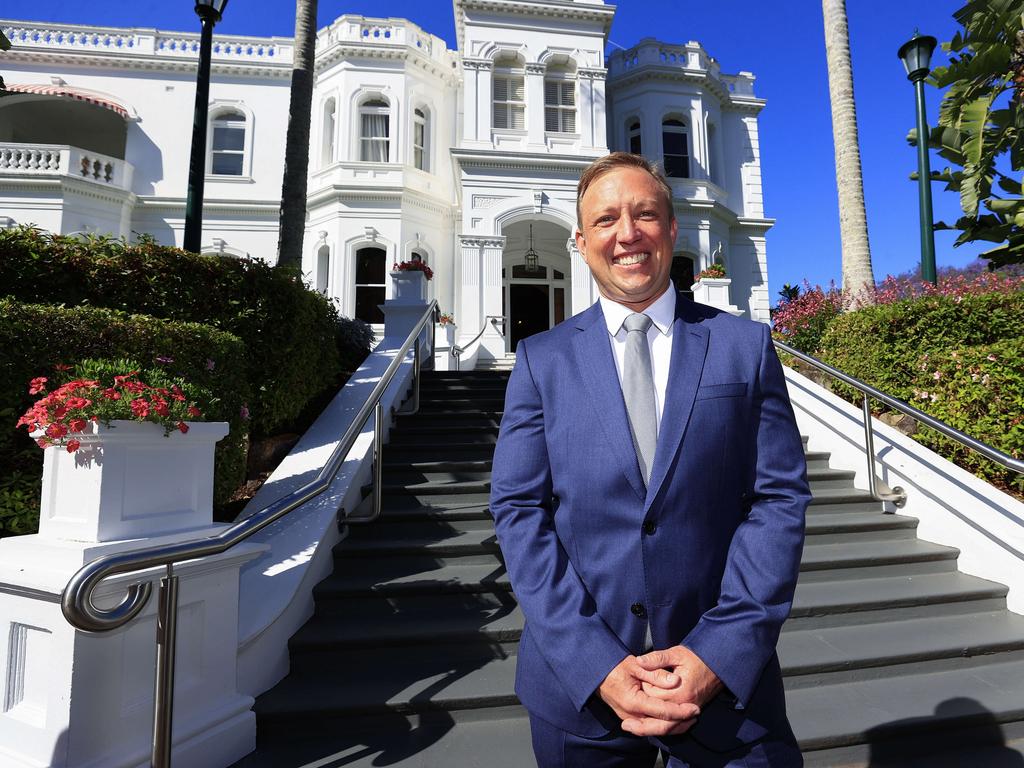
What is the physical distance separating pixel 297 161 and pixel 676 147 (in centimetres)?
1347

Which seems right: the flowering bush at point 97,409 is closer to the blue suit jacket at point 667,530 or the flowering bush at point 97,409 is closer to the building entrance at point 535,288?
the blue suit jacket at point 667,530

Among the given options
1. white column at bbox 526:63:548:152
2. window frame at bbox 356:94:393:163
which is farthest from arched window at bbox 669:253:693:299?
window frame at bbox 356:94:393:163

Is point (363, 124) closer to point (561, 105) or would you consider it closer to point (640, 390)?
point (561, 105)

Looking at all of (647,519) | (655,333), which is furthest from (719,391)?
(647,519)

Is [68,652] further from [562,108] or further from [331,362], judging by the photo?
[562,108]

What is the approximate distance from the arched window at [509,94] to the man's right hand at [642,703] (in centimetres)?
1685

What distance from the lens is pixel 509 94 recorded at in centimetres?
1644

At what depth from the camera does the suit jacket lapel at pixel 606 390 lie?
1406 mm

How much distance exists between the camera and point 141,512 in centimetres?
271

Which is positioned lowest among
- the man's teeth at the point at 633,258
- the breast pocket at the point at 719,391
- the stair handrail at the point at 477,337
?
the breast pocket at the point at 719,391

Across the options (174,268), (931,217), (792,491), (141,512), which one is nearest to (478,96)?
(931,217)

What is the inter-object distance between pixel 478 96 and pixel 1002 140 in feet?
40.0

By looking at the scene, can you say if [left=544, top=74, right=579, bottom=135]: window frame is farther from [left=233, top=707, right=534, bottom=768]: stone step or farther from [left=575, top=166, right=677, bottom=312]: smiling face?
[left=575, top=166, right=677, bottom=312]: smiling face

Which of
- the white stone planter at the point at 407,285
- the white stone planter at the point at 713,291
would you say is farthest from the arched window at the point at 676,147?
the white stone planter at the point at 407,285
